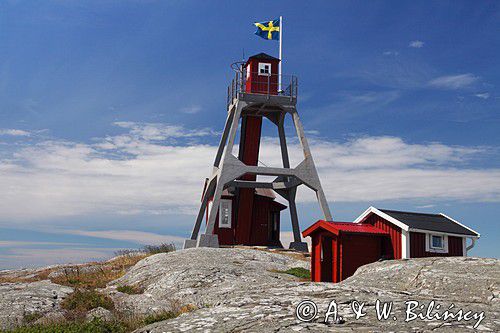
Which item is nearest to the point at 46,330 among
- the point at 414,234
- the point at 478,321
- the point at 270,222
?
the point at 478,321

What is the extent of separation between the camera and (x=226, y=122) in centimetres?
3869

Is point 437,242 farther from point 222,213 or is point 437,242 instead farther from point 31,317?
point 222,213

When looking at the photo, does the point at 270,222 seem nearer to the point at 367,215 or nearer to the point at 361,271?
the point at 367,215

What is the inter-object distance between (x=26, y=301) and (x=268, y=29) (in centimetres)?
2783

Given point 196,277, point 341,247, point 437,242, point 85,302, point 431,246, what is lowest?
point 85,302

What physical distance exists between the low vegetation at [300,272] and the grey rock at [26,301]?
10.2 meters

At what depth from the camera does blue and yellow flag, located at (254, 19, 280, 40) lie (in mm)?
38875

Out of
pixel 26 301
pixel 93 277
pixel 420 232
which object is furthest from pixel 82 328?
pixel 420 232

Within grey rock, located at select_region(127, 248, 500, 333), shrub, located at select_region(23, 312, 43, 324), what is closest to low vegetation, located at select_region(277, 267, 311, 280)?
grey rock, located at select_region(127, 248, 500, 333)

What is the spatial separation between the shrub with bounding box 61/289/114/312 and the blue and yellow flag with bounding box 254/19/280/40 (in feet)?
85.0

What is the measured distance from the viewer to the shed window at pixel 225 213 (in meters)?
40.4

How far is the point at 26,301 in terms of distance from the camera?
17.5m

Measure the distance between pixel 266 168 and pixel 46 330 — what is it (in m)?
22.7

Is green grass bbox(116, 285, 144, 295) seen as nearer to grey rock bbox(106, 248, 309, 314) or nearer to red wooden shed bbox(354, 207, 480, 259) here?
grey rock bbox(106, 248, 309, 314)
